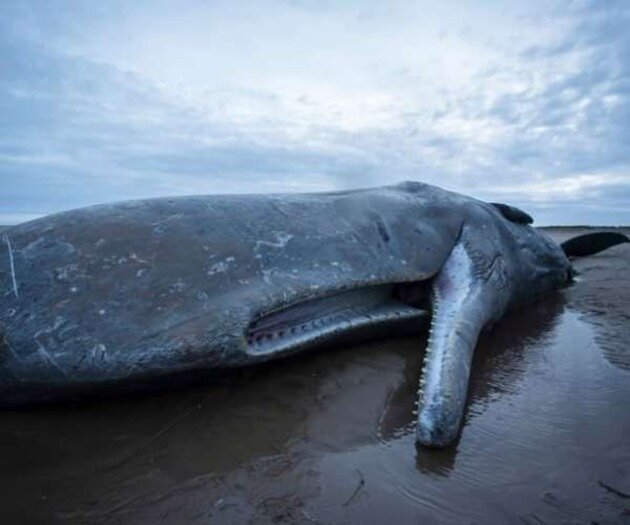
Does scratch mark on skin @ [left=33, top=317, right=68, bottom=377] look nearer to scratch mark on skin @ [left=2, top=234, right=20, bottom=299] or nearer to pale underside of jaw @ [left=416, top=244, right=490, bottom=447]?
scratch mark on skin @ [left=2, top=234, right=20, bottom=299]

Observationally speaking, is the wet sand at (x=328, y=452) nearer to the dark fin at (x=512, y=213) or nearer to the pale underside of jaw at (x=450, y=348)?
the pale underside of jaw at (x=450, y=348)

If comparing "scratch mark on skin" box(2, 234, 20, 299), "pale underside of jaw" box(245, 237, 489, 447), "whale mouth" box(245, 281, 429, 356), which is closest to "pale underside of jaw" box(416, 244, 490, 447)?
"pale underside of jaw" box(245, 237, 489, 447)

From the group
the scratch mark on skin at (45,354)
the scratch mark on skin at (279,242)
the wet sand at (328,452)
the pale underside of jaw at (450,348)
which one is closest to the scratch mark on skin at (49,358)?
the scratch mark on skin at (45,354)

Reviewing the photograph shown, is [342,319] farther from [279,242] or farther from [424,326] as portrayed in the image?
[424,326]

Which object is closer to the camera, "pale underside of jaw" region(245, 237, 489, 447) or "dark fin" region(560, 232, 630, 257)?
"pale underside of jaw" region(245, 237, 489, 447)

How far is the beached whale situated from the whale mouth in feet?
0.04

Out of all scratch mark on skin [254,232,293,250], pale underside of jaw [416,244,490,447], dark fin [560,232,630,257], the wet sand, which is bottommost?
the wet sand

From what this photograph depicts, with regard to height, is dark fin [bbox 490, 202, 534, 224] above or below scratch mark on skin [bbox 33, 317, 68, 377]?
above

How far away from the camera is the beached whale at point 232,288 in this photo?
115 inches

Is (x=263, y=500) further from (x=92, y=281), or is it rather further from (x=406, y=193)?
(x=406, y=193)

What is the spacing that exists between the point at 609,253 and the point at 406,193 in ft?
28.5

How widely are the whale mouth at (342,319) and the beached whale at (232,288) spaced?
13mm

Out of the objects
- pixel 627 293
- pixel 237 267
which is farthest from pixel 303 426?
pixel 627 293

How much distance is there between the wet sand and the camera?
2.26m
